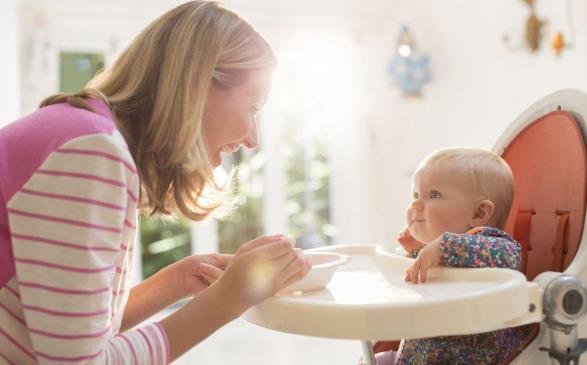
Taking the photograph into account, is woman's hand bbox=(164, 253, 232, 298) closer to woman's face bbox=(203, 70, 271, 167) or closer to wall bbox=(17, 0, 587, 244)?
woman's face bbox=(203, 70, 271, 167)

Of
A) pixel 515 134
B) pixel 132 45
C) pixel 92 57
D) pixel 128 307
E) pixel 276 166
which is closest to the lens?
pixel 132 45

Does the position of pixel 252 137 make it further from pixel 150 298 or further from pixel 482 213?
pixel 482 213

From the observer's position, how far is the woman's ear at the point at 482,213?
1229 mm

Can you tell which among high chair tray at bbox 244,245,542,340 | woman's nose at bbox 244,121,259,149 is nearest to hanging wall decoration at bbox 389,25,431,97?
woman's nose at bbox 244,121,259,149

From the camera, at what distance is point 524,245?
1.27 metres

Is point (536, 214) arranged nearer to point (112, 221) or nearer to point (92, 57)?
point (112, 221)

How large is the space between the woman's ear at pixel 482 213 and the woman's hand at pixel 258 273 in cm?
46

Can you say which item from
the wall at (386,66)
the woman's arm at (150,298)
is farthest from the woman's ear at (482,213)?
the wall at (386,66)

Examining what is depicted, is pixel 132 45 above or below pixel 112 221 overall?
above

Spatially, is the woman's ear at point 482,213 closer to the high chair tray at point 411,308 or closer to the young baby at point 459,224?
the young baby at point 459,224

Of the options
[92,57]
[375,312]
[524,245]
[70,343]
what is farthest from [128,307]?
[92,57]

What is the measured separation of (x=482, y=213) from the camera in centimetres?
124

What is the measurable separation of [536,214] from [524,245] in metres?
0.07

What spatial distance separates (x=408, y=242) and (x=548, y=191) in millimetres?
306
